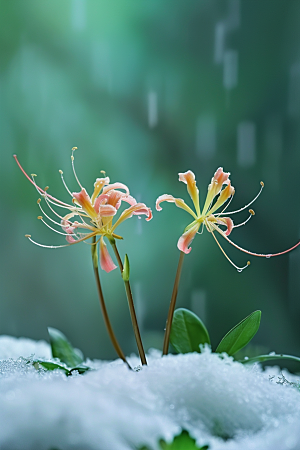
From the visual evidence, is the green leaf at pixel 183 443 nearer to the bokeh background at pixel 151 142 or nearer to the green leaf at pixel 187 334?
the green leaf at pixel 187 334

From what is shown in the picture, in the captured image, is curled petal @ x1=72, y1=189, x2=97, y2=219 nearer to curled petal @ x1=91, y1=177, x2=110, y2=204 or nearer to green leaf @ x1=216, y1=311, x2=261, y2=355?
curled petal @ x1=91, y1=177, x2=110, y2=204

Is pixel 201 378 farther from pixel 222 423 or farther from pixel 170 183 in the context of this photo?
pixel 170 183

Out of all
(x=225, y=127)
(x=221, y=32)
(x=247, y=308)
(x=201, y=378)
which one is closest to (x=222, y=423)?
(x=201, y=378)

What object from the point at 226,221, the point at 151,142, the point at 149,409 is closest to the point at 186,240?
the point at 226,221

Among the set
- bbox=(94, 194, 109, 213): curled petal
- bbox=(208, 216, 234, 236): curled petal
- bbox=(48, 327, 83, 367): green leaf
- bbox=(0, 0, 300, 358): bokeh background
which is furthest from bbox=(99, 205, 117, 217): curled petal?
bbox=(0, 0, 300, 358): bokeh background

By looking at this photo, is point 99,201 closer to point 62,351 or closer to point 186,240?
point 186,240

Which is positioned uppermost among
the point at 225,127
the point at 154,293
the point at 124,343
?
the point at 225,127
